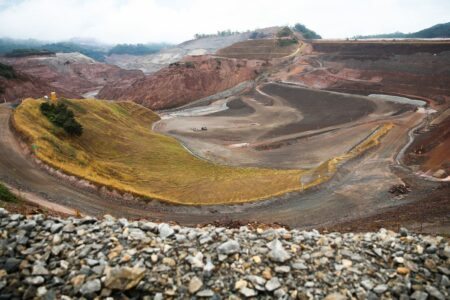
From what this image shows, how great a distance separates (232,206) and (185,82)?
8269cm

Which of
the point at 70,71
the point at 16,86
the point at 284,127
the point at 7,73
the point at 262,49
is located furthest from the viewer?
the point at 70,71

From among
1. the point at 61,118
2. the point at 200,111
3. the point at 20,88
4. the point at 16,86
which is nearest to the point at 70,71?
the point at 20,88

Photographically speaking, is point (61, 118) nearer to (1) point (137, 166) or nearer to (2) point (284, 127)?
(1) point (137, 166)

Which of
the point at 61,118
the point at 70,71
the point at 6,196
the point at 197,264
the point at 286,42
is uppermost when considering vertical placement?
the point at 286,42

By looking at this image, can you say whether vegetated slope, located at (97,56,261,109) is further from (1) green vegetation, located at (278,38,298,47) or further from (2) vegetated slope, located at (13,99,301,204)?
(2) vegetated slope, located at (13,99,301,204)

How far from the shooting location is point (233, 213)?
24156 mm

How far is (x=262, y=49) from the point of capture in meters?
138

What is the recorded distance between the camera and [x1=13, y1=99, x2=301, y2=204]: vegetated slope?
2523 centimetres

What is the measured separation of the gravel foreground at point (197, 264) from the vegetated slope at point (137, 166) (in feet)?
51.0

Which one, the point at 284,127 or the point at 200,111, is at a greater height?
the point at 200,111

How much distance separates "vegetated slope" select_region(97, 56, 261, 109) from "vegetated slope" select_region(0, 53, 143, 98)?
63.9 feet

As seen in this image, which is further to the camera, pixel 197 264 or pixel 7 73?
pixel 7 73

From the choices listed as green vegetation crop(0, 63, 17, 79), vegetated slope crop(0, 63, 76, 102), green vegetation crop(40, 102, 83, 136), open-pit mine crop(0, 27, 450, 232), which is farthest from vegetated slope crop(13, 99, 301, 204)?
green vegetation crop(0, 63, 17, 79)

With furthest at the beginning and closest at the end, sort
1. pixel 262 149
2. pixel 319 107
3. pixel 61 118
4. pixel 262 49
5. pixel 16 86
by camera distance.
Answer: pixel 262 49 → pixel 319 107 → pixel 16 86 → pixel 262 149 → pixel 61 118
